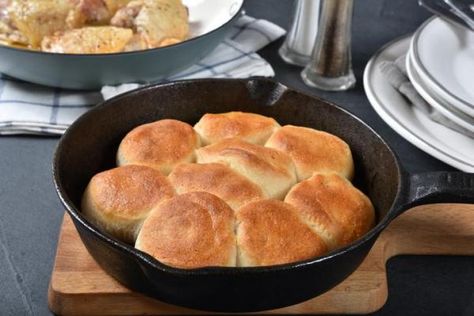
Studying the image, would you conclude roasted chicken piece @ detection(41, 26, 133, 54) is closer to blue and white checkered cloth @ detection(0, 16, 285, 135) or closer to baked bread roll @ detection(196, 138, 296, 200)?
blue and white checkered cloth @ detection(0, 16, 285, 135)

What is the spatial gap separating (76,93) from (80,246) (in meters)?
0.45

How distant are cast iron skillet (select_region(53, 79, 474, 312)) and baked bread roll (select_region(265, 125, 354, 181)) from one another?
0.03 m

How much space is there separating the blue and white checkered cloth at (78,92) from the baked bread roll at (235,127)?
29cm

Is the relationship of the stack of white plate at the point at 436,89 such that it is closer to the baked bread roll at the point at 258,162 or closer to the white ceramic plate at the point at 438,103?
the white ceramic plate at the point at 438,103

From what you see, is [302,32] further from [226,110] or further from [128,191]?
[128,191]

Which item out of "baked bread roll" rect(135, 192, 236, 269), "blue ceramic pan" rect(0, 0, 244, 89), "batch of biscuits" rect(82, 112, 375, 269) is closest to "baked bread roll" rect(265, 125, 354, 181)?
"batch of biscuits" rect(82, 112, 375, 269)

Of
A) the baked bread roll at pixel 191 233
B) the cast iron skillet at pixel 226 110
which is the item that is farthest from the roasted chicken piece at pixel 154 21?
the baked bread roll at pixel 191 233

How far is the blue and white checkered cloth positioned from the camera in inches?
42.2

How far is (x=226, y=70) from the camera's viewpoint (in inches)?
49.1

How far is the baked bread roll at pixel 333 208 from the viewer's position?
2.39 ft

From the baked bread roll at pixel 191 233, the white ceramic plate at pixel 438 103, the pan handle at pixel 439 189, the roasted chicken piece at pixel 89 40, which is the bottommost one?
the roasted chicken piece at pixel 89 40

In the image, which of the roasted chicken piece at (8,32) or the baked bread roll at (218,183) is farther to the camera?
the roasted chicken piece at (8,32)

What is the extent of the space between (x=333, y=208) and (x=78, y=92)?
0.57 metres

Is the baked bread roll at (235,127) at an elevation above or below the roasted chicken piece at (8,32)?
above
